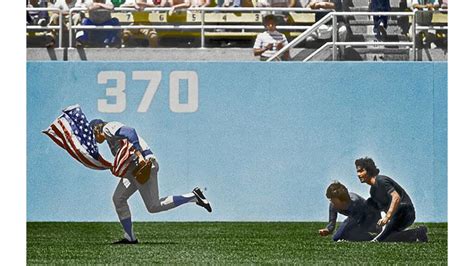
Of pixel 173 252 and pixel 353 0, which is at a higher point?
pixel 353 0

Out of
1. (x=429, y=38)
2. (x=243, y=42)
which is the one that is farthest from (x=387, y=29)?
(x=243, y=42)

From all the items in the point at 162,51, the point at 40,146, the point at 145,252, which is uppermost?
the point at 162,51

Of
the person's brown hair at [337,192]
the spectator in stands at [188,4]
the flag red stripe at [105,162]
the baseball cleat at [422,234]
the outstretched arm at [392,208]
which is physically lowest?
the baseball cleat at [422,234]

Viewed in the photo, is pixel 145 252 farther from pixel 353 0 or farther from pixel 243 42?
pixel 353 0

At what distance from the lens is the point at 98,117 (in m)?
16.6

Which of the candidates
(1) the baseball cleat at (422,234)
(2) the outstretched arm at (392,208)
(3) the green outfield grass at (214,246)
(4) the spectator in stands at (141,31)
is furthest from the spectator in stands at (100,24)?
(1) the baseball cleat at (422,234)

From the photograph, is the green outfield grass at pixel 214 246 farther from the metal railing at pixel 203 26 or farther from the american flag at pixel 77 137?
the metal railing at pixel 203 26

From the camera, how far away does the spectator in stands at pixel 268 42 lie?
16766 mm

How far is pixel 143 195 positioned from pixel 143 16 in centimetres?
211

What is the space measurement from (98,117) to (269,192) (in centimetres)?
217

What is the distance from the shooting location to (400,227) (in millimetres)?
16734

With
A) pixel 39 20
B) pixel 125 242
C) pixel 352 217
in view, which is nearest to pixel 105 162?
pixel 125 242

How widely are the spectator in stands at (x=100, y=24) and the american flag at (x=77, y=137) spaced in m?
0.84

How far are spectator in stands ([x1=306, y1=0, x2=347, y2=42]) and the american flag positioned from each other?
278 cm
